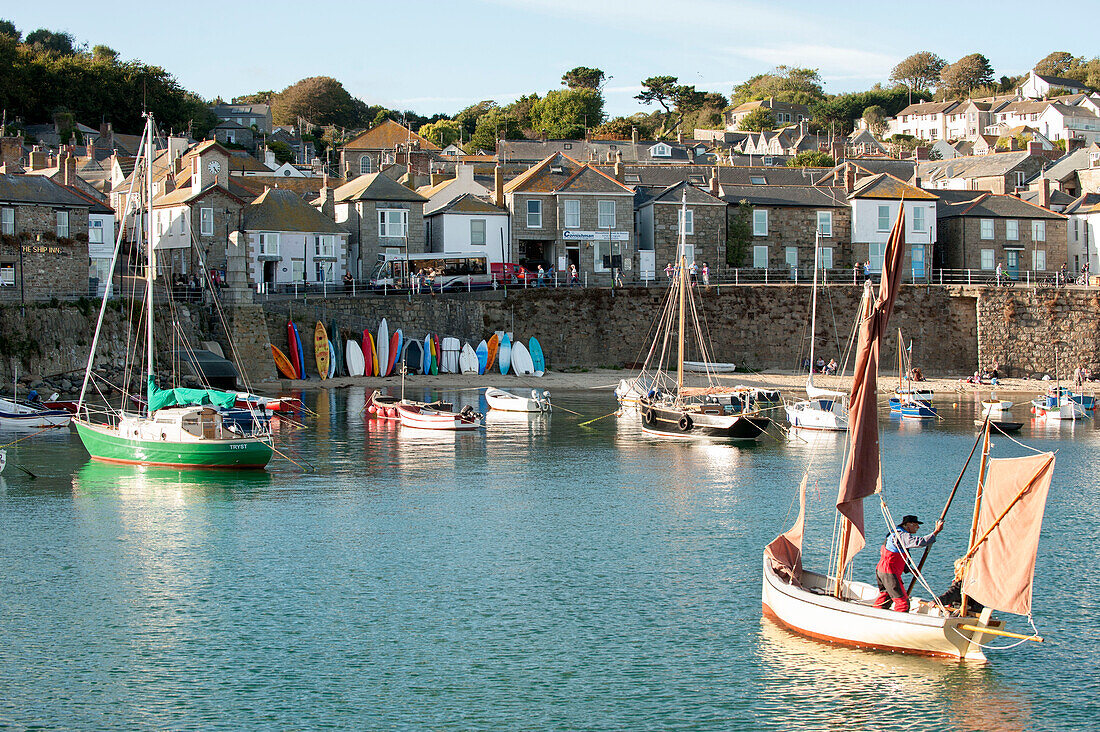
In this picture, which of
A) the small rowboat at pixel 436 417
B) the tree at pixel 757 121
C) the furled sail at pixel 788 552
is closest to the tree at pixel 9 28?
the tree at pixel 757 121

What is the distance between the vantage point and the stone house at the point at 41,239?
60.3 meters

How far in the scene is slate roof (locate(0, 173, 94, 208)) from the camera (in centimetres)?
6094

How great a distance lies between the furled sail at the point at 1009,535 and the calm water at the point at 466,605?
180cm

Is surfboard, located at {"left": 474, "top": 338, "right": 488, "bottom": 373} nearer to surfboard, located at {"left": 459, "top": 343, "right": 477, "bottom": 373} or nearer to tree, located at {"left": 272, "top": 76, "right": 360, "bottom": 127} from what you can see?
surfboard, located at {"left": 459, "top": 343, "right": 477, "bottom": 373}

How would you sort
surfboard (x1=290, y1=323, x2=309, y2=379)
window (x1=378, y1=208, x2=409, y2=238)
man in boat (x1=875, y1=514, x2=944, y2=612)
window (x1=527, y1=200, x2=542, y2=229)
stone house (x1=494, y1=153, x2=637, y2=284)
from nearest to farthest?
man in boat (x1=875, y1=514, x2=944, y2=612) → surfboard (x1=290, y1=323, x2=309, y2=379) → window (x1=378, y1=208, x2=409, y2=238) → stone house (x1=494, y1=153, x2=637, y2=284) → window (x1=527, y1=200, x2=542, y2=229)

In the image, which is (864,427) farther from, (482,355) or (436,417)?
(482,355)

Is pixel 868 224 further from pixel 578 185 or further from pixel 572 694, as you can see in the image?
pixel 572 694

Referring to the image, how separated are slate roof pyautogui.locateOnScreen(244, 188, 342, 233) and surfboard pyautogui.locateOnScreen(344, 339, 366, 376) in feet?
32.9

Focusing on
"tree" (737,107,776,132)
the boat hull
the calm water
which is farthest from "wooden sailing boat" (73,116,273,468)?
"tree" (737,107,776,132)

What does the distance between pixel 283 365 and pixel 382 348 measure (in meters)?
5.70

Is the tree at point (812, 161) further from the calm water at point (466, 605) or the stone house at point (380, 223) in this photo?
the calm water at point (466, 605)

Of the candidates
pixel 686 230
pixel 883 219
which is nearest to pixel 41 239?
pixel 686 230

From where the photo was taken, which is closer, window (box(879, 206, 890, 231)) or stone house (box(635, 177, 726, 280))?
stone house (box(635, 177, 726, 280))

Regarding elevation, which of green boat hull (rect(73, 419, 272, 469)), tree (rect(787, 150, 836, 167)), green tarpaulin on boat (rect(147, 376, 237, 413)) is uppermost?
tree (rect(787, 150, 836, 167))
